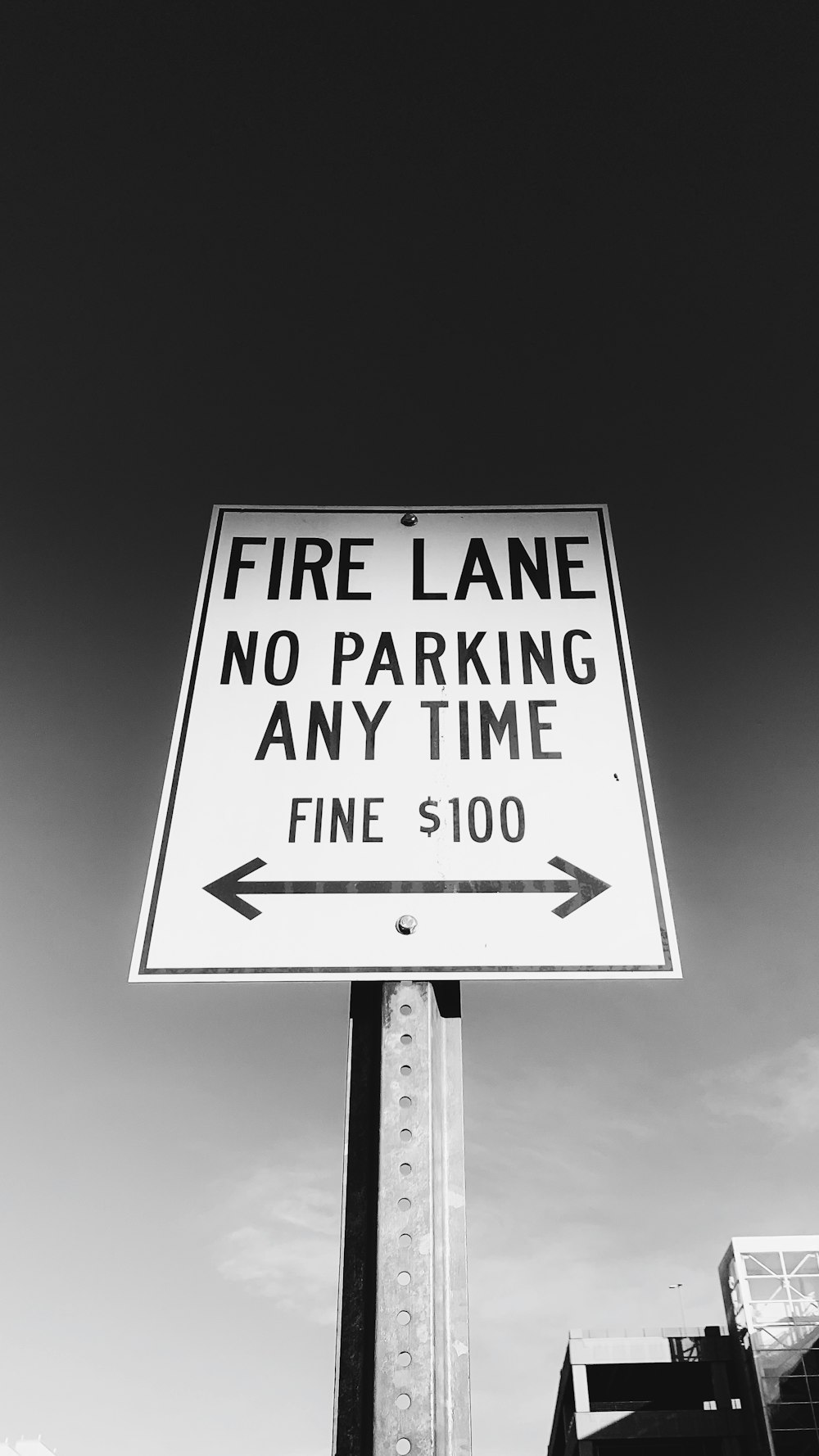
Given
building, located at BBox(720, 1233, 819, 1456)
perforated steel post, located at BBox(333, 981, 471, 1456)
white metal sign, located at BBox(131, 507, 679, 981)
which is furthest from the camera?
building, located at BBox(720, 1233, 819, 1456)

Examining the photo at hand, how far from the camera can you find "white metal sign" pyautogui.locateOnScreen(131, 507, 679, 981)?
1.39 meters

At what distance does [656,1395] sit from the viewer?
3606cm

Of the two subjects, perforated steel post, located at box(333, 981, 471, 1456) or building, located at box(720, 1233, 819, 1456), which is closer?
perforated steel post, located at box(333, 981, 471, 1456)

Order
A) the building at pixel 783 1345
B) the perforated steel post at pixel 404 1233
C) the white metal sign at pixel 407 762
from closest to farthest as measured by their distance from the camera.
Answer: the perforated steel post at pixel 404 1233 < the white metal sign at pixel 407 762 < the building at pixel 783 1345

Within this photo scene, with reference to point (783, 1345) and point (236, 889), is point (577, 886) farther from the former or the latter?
point (783, 1345)

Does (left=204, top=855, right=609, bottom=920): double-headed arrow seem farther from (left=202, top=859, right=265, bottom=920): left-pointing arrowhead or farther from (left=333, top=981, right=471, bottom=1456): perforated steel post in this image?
(left=333, top=981, right=471, bottom=1456): perforated steel post

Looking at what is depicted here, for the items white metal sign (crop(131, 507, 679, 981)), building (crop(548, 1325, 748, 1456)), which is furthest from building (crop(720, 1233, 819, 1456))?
white metal sign (crop(131, 507, 679, 981))

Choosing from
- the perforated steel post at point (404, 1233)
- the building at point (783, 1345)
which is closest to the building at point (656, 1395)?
the building at point (783, 1345)

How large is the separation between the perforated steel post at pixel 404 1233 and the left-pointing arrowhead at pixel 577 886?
207mm

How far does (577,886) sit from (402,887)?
27cm

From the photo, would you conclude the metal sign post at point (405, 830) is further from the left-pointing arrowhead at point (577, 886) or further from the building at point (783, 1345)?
the building at point (783, 1345)

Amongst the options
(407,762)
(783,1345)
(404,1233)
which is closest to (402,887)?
(407,762)

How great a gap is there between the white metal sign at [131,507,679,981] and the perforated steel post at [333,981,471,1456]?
3.8 inches

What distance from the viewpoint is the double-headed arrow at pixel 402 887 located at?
1.43 metres
